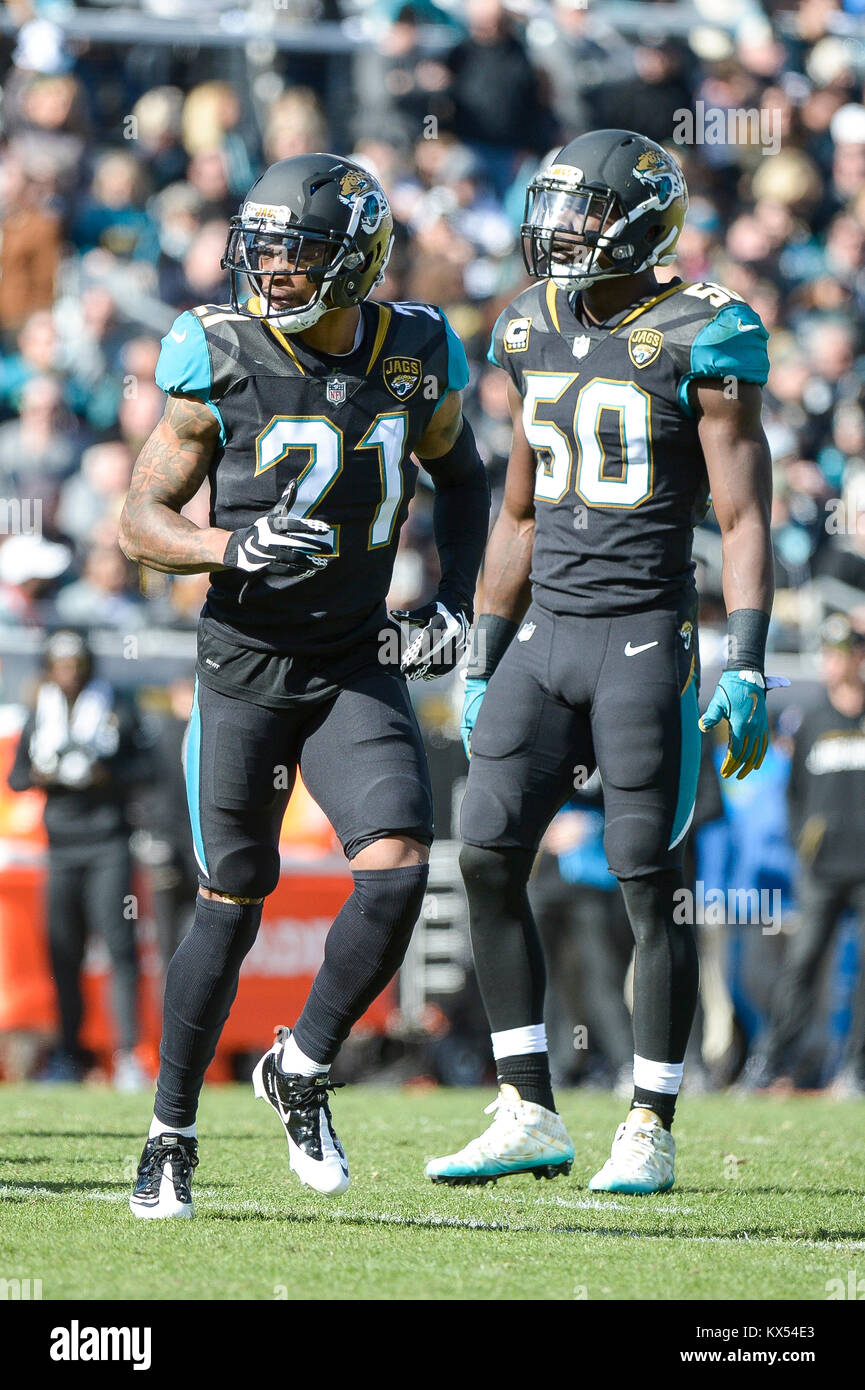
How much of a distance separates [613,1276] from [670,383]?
6.84 feet

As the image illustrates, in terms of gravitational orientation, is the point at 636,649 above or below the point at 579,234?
below

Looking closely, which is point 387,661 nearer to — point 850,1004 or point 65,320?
point 850,1004

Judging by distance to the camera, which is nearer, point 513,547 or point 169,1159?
point 169,1159

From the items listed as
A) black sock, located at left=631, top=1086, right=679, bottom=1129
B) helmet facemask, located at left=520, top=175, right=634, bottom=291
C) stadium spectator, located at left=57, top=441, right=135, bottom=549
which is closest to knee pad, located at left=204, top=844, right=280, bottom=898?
black sock, located at left=631, top=1086, right=679, bottom=1129

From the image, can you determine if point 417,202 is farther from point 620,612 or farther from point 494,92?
point 620,612

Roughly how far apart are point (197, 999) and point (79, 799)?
4.81 meters

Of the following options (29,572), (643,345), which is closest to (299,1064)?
(643,345)

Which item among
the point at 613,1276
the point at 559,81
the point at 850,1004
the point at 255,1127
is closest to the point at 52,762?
the point at 255,1127

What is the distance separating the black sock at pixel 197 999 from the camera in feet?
13.6

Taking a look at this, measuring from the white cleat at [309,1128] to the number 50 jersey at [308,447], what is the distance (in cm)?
93

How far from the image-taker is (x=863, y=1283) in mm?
3518

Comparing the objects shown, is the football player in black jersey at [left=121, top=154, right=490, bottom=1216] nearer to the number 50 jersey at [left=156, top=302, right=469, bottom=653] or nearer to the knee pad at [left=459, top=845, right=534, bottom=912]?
the number 50 jersey at [left=156, top=302, right=469, bottom=653]

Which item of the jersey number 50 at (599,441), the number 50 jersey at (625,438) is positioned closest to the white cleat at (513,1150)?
the number 50 jersey at (625,438)

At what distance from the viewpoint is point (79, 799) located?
29.0 ft
